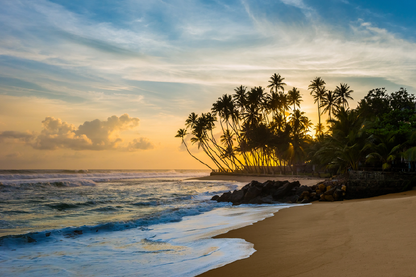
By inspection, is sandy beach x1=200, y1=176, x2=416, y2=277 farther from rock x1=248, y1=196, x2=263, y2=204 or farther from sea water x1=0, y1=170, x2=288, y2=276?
rock x1=248, y1=196, x2=263, y2=204

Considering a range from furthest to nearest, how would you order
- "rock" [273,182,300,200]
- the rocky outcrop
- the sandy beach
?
"rock" [273,182,300,200], the rocky outcrop, the sandy beach

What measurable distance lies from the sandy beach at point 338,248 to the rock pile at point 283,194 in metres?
7.12

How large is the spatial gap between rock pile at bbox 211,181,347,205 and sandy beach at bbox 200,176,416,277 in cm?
712

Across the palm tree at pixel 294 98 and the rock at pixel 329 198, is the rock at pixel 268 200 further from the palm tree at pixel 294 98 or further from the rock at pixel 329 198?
the palm tree at pixel 294 98

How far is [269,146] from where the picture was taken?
172 feet

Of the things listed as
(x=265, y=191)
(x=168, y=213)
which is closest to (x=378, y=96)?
(x=265, y=191)

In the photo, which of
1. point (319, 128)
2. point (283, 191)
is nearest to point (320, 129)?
point (319, 128)

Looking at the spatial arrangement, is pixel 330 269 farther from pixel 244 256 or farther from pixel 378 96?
pixel 378 96

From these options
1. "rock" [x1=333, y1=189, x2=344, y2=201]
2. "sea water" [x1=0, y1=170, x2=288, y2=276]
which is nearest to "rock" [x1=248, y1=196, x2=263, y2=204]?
"rock" [x1=333, y1=189, x2=344, y2=201]

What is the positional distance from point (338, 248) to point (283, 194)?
11821 millimetres

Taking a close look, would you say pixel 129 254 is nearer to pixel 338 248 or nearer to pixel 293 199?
pixel 338 248

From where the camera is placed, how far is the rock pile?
13.8m

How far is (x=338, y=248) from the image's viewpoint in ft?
14.1

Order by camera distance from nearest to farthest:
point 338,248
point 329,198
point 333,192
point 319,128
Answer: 1. point 338,248
2. point 329,198
3. point 333,192
4. point 319,128
